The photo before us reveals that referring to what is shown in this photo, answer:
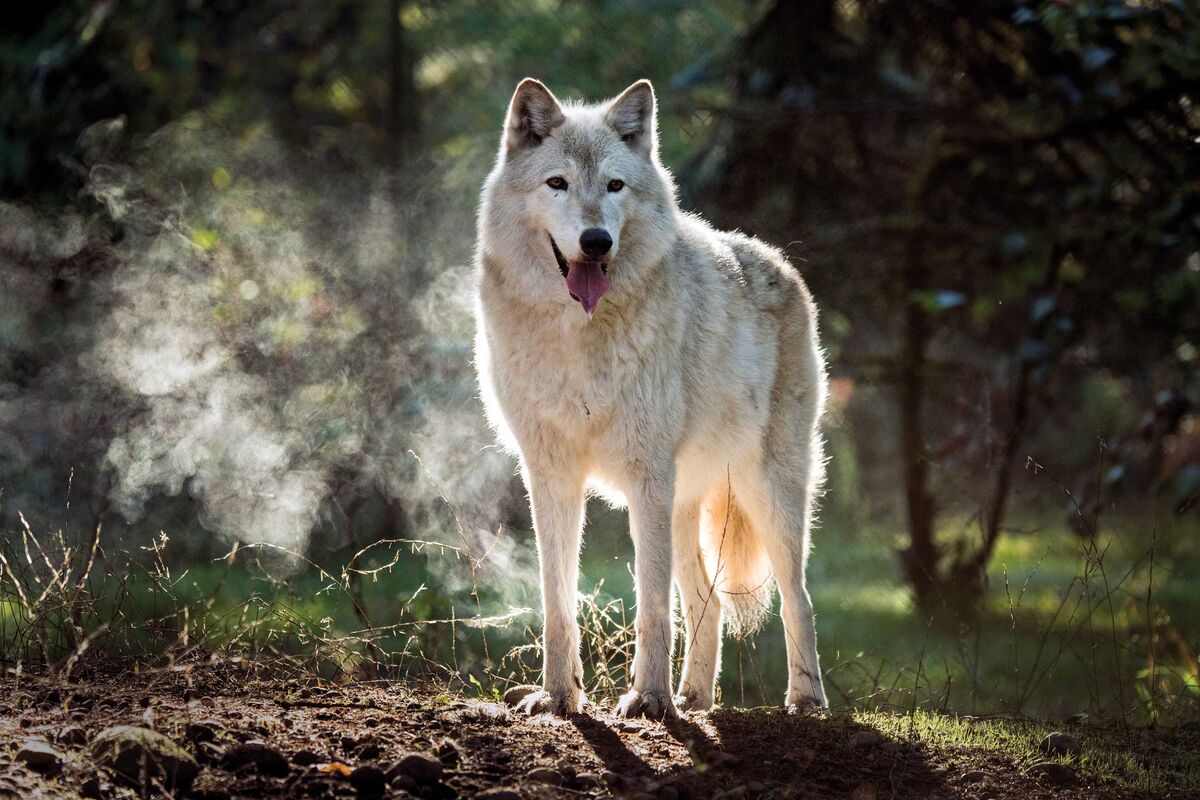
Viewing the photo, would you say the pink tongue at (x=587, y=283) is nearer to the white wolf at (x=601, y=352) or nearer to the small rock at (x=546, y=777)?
the white wolf at (x=601, y=352)

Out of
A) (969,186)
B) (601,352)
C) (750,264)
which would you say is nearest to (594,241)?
(601,352)

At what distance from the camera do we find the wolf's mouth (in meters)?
4.06

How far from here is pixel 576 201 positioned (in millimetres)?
4102

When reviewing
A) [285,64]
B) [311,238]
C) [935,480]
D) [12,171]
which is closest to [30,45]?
[12,171]

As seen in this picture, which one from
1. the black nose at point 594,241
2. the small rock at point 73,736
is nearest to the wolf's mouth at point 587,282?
the black nose at point 594,241

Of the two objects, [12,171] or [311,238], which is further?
[311,238]

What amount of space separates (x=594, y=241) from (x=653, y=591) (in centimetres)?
133

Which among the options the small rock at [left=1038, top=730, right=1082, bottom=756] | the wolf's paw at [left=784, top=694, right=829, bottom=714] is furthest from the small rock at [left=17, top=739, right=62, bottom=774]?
the small rock at [left=1038, top=730, right=1082, bottom=756]

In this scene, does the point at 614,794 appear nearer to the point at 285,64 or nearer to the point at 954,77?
the point at 954,77

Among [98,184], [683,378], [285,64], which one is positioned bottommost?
[683,378]

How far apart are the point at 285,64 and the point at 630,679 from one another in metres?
10.6

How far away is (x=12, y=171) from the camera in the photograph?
7.58m

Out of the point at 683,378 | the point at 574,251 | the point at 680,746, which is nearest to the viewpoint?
the point at 680,746

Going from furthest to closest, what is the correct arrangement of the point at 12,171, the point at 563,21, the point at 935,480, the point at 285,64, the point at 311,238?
the point at 935,480 < the point at 563,21 < the point at 285,64 < the point at 311,238 < the point at 12,171
